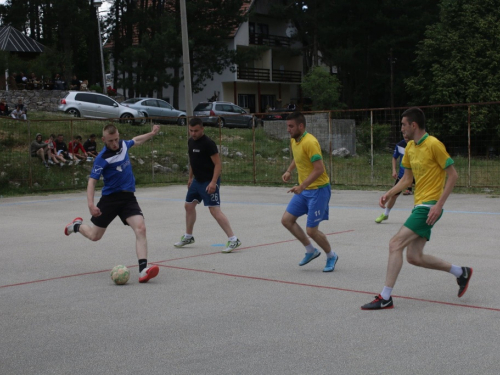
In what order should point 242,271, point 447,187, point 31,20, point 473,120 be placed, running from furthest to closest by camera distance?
point 31,20, point 473,120, point 242,271, point 447,187

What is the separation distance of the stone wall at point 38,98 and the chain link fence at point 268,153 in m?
9.39

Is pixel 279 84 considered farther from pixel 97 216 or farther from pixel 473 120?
pixel 97 216

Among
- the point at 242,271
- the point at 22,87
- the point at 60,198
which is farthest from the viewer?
the point at 22,87

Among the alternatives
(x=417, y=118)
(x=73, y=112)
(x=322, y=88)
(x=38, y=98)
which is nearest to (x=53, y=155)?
(x=73, y=112)

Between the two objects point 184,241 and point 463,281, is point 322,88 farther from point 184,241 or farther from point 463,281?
point 463,281

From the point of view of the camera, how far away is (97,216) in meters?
8.19

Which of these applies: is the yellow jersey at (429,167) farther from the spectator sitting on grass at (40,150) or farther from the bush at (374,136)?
the spectator sitting on grass at (40,150)

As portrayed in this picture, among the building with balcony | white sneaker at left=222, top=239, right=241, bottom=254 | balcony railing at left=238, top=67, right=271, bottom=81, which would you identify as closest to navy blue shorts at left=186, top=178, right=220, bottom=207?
white sneaker at left=222, top=239, right=241, bottom=254

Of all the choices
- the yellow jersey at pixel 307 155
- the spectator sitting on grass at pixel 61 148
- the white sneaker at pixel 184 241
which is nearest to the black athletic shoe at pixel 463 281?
the yellow jersey at pixel 307 155

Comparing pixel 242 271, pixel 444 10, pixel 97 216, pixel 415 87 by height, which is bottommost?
pixel 242 271

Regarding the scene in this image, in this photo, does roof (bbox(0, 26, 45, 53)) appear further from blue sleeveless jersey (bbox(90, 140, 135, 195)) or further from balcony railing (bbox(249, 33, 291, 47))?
blue sleeveless jersey (bbox(90, 140, 135, 195))

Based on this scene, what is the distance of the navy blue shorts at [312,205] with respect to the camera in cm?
816

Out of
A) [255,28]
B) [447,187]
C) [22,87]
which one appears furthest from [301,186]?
[255,28]

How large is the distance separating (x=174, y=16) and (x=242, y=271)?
4083cm
